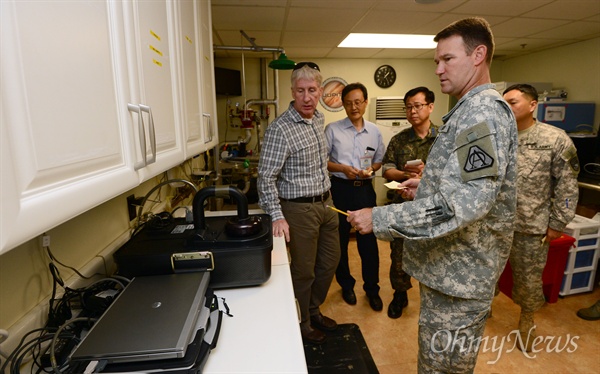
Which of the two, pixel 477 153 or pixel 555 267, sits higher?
pixel 477 153

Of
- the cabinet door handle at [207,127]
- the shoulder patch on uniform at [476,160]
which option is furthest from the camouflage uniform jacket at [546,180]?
the cabinet door handle at [207,127]

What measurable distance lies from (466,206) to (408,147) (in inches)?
58.6

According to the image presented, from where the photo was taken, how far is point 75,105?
0.56 m

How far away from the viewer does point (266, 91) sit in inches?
183

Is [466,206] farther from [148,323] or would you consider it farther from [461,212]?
[148,323]

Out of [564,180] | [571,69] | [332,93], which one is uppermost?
[571,69]

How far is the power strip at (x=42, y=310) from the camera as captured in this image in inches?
30.7

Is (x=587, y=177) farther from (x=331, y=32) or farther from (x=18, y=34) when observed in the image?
(x=18, y=34)

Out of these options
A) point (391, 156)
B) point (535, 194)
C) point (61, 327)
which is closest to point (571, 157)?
point (535, 194)

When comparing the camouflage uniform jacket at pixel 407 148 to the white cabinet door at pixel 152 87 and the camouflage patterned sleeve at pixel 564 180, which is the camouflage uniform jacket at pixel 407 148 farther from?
the white cabinet door at pixel 152 87

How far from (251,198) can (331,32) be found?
1928 mm

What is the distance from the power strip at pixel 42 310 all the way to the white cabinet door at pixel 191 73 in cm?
49

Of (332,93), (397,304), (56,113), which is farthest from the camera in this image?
Answer: (332,93)

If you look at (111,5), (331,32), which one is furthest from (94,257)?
(331,32)
